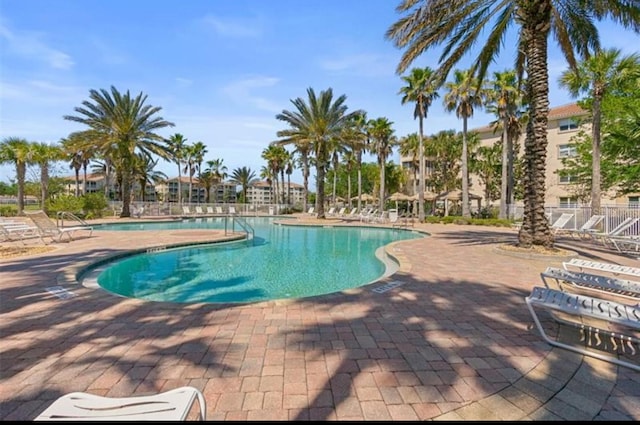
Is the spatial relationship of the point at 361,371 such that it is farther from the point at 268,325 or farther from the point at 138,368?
the point at 138,368

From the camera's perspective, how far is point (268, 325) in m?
4.04

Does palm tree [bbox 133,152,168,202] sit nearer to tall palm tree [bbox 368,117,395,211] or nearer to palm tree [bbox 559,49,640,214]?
tall palm tree [bbox 368,117,395,211]

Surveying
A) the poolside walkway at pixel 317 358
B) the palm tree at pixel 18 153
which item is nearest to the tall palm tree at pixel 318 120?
the poolside walkway at pixel 317 358

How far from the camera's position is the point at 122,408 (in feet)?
5.67

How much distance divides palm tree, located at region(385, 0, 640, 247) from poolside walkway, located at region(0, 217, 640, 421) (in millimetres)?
5000

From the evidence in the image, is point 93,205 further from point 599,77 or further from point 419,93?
point 599,77

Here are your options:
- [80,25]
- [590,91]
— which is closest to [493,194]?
[590,91]

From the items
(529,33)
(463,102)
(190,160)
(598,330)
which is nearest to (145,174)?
(190,160)

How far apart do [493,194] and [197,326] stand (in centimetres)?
3742

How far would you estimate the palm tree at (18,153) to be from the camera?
25781 mm

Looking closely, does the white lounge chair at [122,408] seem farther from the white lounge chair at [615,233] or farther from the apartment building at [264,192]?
the apartment building at [264,192]

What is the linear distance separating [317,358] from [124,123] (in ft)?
86.5

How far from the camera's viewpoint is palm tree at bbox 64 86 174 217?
22.8 metres

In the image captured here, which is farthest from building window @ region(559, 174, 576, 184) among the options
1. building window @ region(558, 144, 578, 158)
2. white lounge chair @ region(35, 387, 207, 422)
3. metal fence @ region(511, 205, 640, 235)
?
white lounge chair @ region(35, 387, 207, 422)
